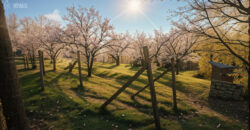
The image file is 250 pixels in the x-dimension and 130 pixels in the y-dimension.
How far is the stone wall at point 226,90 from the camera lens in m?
11.5

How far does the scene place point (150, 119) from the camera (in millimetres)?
6574

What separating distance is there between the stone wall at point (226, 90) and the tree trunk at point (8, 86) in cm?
1529

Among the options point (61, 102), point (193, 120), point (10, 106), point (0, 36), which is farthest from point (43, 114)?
point (193, 120)

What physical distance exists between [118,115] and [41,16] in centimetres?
2765

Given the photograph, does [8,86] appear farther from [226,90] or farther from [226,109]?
[226,90]

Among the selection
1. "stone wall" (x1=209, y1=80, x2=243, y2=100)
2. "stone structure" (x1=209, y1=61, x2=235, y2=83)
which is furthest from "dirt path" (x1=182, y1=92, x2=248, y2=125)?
"stone structure" (x1=209, y1=61, x2=235, y2=83)

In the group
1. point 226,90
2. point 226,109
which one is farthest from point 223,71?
point 226,109

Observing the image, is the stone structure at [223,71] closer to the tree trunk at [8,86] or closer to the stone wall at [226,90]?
the stone wall at [226,90]

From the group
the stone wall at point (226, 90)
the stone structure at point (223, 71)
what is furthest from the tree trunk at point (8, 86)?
the stone structure at point (223, 71)

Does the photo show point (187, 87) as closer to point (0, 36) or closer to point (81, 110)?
point (81, 110)

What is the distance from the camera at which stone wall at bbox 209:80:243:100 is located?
11500 mm

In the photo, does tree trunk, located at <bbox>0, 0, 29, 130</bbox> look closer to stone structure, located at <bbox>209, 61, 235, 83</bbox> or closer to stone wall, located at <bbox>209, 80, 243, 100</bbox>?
stone wall, located at <bbox>209, 80, 243, 100</bbox>

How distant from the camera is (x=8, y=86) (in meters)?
2.96

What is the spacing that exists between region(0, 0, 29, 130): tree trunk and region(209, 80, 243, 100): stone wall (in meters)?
15.3
